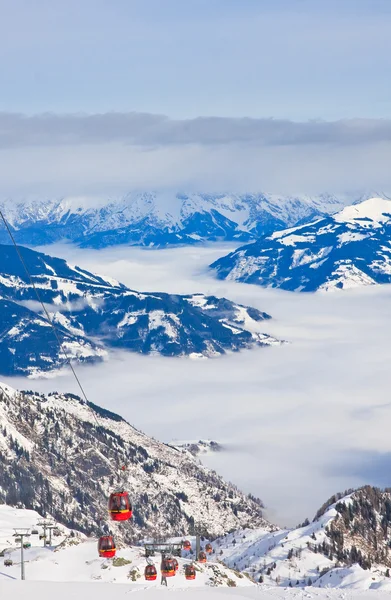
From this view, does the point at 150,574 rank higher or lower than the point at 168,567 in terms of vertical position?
lower

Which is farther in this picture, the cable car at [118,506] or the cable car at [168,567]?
the cable car at [168,567]

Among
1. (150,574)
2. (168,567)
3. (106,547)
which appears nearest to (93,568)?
(150,574)

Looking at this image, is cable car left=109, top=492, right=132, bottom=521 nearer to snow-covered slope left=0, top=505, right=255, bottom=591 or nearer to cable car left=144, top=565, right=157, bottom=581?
cable car left=144, top=565, right=157, bottom=581

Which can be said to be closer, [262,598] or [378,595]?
[262,598]

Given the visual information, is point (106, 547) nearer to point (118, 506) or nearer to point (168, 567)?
point (168, 567)

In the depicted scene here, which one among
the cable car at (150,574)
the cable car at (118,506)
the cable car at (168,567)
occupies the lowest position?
the cable car at (150,574)

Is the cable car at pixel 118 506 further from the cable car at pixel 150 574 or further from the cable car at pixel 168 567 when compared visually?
the cable car at pixel 150 574

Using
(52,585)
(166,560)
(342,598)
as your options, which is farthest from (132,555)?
(52,585)

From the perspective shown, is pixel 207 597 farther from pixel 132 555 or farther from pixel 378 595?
pixel 132 555

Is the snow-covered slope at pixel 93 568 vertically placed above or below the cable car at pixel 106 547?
below

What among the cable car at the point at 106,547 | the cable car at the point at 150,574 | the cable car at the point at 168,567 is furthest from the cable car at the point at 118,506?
the cable car at the point at 150,574

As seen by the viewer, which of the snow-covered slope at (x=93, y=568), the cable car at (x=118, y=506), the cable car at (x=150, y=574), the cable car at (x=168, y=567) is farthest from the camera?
the snow-covered slope at (x=93, y=568)
